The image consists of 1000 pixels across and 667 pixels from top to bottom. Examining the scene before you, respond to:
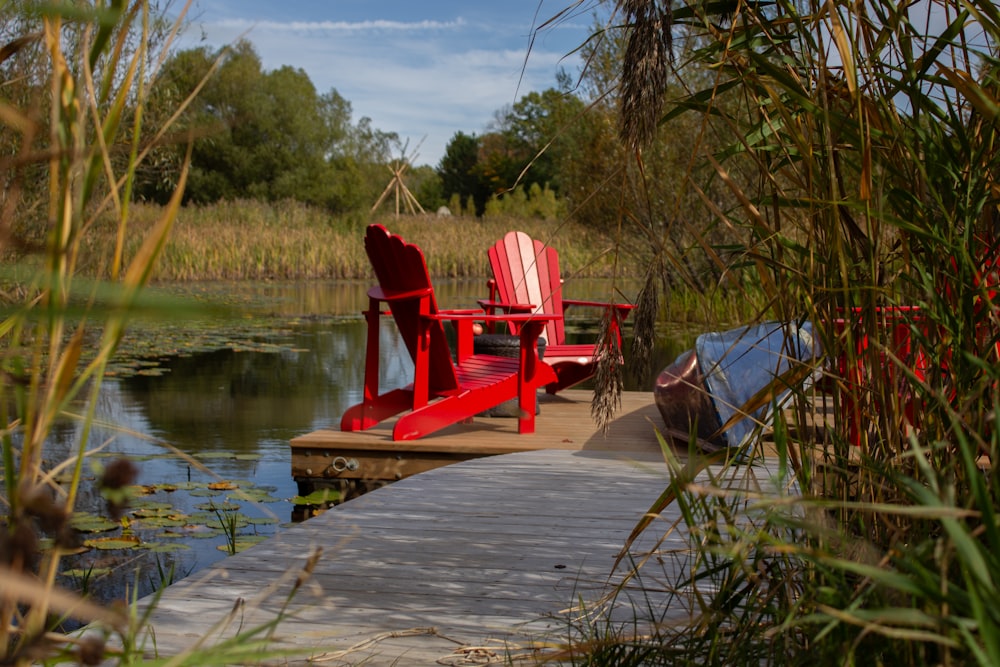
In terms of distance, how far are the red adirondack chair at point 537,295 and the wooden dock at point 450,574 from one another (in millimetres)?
2396

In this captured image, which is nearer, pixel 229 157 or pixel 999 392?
pixel 999 392

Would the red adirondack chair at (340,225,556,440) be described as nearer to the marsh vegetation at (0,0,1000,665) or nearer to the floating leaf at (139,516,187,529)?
the floating leaf at (139,516,187,529)

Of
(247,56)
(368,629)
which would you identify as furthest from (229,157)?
(368,629)

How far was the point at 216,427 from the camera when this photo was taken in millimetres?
6477

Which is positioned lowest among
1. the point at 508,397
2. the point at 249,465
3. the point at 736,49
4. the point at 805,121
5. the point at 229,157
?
the point at 249,465

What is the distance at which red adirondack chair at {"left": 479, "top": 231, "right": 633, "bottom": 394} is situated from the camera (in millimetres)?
6008

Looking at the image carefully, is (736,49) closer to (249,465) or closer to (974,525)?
(974,525)

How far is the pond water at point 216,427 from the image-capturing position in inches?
149

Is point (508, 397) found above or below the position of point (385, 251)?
below

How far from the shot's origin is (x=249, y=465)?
17.8ft

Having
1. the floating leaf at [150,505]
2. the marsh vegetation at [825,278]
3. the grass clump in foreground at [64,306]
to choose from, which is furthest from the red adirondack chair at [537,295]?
the grass clump in foreground at [64,306]

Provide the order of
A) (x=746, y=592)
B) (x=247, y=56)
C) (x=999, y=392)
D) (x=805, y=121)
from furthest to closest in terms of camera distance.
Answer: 1. (x=247, y=56)
2. (x=805, y=121)
3. (x=746, y=592)
4. (x=999, y=392)

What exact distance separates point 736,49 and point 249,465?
4.37m

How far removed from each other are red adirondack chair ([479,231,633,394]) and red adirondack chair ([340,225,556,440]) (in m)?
0.76
